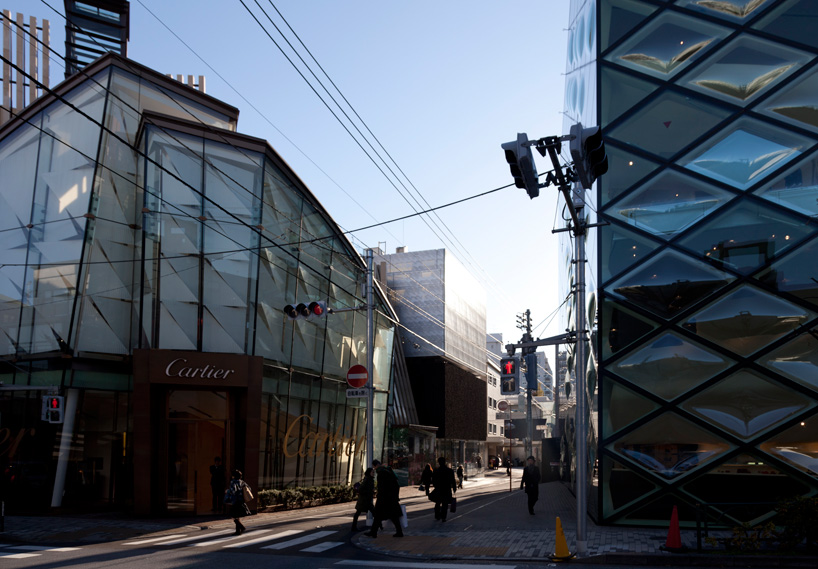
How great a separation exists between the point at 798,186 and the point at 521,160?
34.6 ft

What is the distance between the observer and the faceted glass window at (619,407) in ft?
57.6

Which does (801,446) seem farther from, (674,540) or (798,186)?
(798,186)

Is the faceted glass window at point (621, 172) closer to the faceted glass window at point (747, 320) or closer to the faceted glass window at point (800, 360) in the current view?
the faceted glass window at point (747, 320)

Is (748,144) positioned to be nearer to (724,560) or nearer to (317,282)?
(724,560)

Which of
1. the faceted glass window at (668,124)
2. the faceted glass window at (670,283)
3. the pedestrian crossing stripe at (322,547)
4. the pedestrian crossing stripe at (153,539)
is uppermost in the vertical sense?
the faceted glass window at (668,124)

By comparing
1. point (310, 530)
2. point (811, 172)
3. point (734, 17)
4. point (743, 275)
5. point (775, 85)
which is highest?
point (734, 17)

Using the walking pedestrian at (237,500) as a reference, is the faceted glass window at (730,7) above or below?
above

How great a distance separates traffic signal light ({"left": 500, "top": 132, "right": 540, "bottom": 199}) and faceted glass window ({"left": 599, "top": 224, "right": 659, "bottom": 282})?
8256 mm

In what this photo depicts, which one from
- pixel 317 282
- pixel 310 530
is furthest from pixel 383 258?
pixel 310 530

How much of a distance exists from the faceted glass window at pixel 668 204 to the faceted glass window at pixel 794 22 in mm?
4303

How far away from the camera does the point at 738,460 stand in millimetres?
16828

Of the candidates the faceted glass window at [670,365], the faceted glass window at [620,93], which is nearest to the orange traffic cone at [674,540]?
the faceted glass window at [670,365]

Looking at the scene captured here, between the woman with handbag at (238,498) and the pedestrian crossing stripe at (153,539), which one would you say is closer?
the pedestrian crossing stripe at (153,539)

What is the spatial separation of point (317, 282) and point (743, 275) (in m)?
16.7
